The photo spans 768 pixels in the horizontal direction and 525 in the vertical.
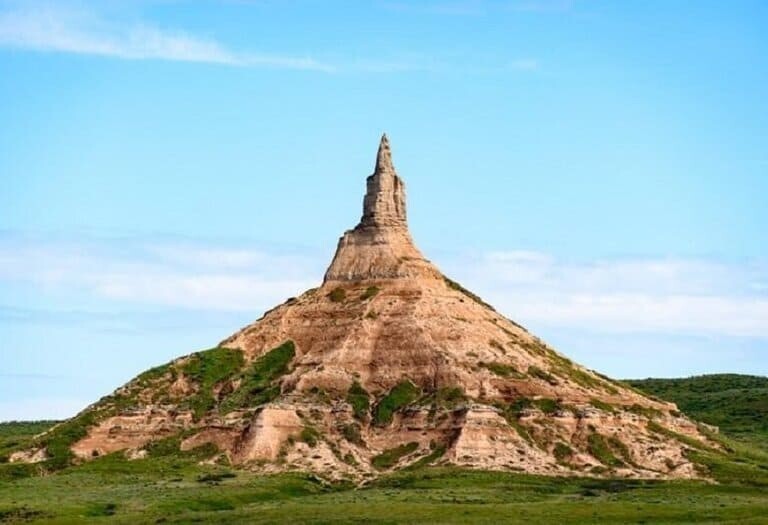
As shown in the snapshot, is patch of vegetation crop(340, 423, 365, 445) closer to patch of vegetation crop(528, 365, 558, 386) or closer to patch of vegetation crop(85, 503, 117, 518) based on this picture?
patch of vegetation crop(528, 365, 558, 386)

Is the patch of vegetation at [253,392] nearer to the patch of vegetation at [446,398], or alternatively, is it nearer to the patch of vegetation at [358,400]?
the patch of vegetation at [358,400]

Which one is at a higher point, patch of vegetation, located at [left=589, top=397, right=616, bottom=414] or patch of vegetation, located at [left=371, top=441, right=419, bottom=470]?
patch of vegetation, located at [left=589, top=397, right=616, bottom=414]

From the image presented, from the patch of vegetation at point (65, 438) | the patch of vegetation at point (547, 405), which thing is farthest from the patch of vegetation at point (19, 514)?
the patch of vegetation at point (547, 405)

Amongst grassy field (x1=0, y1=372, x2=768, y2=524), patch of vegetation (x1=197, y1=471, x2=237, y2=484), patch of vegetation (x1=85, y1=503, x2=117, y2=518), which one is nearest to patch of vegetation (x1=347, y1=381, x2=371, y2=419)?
grassy field (x1=0, y1=372, x2=768, y2=524)

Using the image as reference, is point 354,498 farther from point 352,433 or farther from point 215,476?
point 352,433

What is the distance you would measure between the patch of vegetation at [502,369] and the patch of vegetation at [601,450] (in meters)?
9.99

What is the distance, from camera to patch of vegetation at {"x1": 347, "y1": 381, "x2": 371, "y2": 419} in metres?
192

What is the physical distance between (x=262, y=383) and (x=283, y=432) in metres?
12.2

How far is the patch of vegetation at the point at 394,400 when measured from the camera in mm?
191125

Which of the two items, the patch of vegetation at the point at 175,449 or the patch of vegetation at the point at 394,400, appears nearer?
the patch of vegetation at the point at 175,449

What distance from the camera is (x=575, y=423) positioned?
189625 mm

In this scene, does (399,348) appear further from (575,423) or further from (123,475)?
(123,475)

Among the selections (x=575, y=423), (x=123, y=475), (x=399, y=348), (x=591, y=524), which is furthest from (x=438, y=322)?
(x=591, y=524)

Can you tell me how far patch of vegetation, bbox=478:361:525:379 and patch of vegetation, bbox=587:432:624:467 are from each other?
9.99 meters
